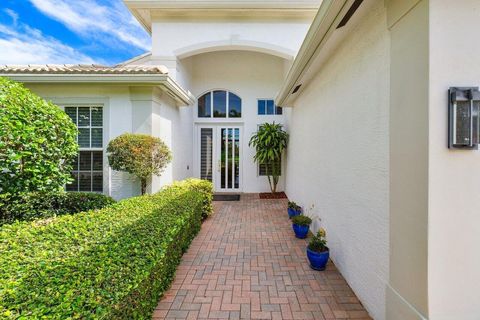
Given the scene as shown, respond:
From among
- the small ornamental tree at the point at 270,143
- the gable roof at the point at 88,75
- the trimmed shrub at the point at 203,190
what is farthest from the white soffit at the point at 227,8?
the trimmed shrub at the point at 203,190

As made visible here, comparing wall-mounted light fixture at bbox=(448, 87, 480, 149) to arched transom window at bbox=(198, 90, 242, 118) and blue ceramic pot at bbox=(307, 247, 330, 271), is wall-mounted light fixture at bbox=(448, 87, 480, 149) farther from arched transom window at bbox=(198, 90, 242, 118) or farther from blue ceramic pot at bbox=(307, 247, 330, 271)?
arched transom window at bbox=(198, 90, 242, 118)

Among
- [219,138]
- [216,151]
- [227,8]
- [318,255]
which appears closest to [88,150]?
[216,151]

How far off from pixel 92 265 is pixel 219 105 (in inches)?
335

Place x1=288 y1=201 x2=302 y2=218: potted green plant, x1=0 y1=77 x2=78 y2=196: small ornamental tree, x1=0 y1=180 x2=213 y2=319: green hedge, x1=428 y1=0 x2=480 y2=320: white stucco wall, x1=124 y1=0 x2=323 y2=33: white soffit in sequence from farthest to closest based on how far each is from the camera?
x1=124 y1=0 x2=323 y2=33: white soffit < x1=288 y1=201 x2=302 y2=218: potted green plant < x1=0 y1=77 x2=78 y2=196: small ornamental tree < x1=428 y1=0 x2=480 y2=320: white stucco wall < x1=0 y1=180 x2=213 y2=319: green hedge

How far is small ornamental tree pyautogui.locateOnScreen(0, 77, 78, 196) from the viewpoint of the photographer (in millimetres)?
3676

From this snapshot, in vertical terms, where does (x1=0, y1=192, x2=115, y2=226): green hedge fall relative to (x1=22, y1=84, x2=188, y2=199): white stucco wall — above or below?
→ below

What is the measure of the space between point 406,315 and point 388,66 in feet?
6.93

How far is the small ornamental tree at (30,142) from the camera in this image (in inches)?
145

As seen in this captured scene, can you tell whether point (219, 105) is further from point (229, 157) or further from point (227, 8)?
point (227, 8)

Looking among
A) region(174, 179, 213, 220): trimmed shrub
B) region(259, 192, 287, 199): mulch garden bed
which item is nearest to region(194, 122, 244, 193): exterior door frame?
region(259, 192, 287, 199): mulch garden bed

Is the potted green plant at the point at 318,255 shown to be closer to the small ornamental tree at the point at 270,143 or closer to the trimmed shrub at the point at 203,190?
the trimmed shrub at the point at 203,190

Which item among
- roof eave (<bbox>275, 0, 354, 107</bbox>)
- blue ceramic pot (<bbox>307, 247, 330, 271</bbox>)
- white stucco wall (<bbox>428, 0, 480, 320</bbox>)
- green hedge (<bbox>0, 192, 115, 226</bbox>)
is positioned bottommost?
blue ceramic pot (<bbox>307, 247, 330, 271</bbox>)

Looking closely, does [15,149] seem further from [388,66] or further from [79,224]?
[388,66]

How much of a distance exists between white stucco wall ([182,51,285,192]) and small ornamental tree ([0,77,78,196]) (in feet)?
18.8
